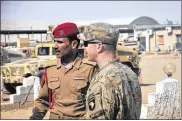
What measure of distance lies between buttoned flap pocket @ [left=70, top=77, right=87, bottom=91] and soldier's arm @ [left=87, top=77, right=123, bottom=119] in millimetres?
908

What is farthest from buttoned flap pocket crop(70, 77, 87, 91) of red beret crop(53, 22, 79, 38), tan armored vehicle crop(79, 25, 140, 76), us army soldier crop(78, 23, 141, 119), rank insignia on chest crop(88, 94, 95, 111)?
tan armored vehicle crop(79, 25, 140, 76)

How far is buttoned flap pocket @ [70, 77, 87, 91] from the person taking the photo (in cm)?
297

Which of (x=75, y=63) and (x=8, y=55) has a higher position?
(x=75, y=63)

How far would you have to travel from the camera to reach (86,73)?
10.0 ft

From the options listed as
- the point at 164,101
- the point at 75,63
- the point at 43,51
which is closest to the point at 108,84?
the point at 75,63

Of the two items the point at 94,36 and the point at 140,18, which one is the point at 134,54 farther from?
the point at 140,18

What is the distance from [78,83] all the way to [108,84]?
95cm

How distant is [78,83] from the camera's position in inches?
118

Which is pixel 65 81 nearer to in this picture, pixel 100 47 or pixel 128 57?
pixel 100 47

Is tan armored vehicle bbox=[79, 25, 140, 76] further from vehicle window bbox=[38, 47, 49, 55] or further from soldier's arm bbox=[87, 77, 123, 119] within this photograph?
soldier's arm bbox=[87, 77, 123, 119]

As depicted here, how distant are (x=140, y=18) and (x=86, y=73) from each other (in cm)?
6441

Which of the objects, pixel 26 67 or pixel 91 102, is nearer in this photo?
pixel 91 102

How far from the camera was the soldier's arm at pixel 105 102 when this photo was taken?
79.8 inches

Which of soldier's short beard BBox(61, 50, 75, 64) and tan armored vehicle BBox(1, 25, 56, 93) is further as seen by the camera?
tan armored vehicle BBox(1, 25, 56, 93)
